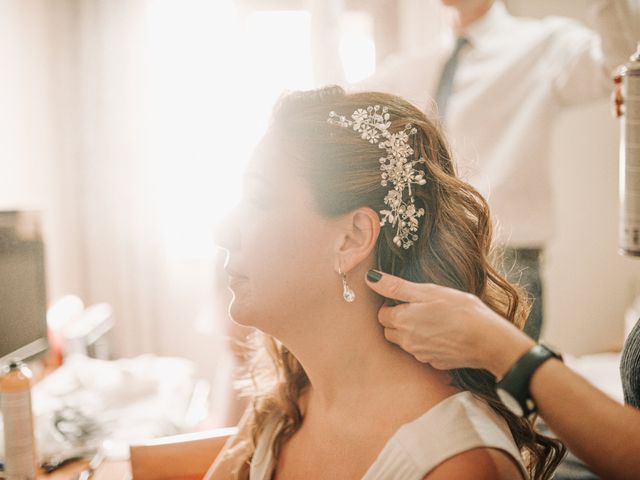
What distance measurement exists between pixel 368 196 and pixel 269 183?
0.18 meters

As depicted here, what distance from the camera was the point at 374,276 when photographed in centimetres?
106

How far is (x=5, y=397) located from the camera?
3.77 ft

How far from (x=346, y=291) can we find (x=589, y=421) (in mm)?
438

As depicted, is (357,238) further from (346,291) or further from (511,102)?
(511,102)

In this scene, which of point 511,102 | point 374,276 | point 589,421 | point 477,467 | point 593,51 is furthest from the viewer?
point 511,102

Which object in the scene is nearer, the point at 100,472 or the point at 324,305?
the point at 324,305

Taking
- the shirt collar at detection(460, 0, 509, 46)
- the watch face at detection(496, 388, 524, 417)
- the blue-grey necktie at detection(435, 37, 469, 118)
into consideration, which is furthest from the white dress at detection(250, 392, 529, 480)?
the shirt collar at detection(460, 0, 509, 46)

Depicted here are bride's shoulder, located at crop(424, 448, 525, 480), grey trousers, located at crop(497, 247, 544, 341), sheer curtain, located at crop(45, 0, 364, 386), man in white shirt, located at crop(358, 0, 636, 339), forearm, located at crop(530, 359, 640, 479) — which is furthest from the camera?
sheer curtain, located at crop(45, 0, 364, 386)

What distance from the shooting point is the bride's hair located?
1.11 meters

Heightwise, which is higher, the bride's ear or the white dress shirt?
the white dress shirt

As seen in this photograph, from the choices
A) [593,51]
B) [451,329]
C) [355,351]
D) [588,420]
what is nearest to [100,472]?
[355,351]

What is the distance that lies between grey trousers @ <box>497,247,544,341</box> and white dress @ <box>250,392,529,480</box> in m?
0.82

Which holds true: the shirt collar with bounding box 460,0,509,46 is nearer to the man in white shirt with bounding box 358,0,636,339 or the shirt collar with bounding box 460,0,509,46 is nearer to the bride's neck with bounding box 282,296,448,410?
the man in white shirt with bounding box 358,0,636,339

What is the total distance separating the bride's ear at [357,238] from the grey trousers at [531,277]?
2.60 ft
